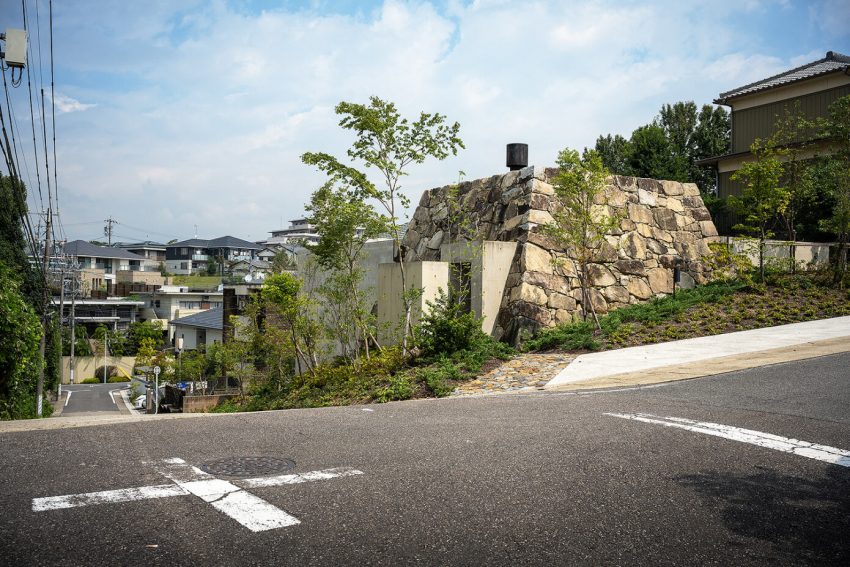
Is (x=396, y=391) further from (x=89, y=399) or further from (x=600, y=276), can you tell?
(x=89, y=399)

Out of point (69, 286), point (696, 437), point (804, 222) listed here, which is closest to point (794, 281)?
point (804, 222)

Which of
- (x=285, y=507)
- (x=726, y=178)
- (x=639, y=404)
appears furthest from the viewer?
(x=726, y=178)

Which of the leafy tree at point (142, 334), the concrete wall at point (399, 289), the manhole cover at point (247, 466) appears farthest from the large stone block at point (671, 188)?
the leafy tree at point (142, 334)

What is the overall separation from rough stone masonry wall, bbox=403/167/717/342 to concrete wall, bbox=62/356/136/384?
35191 mm

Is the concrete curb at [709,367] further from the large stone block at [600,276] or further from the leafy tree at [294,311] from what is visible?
the leafy tree at [294,311]

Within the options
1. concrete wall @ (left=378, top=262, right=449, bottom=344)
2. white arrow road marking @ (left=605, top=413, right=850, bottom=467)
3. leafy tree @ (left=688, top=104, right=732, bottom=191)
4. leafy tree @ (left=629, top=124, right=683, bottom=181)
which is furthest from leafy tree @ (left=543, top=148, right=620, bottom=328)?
leafy tree @ (left=688, top=104, right=732, bottom=191)

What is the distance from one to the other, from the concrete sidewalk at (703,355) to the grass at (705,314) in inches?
17.3

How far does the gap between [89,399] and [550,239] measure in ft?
91.2

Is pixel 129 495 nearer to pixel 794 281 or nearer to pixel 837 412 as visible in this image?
pixel 837 412

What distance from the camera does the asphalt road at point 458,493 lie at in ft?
11.8

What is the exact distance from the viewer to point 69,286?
44750mm

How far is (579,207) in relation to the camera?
14258 millimetres

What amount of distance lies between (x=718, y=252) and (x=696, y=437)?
12.1 metres

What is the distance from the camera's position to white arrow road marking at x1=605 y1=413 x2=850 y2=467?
550 centimetres
